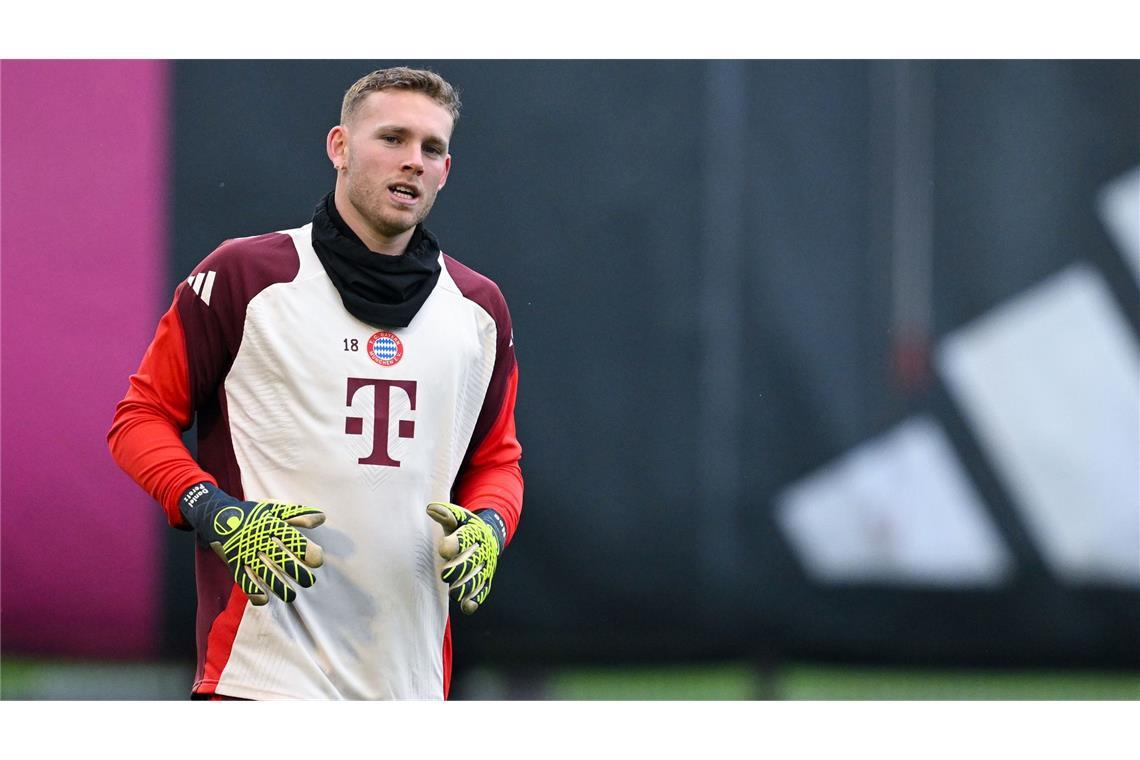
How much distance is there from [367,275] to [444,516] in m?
0.41

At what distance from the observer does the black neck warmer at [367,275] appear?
6.43 ft

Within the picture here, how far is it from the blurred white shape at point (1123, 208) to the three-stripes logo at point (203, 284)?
2334mm

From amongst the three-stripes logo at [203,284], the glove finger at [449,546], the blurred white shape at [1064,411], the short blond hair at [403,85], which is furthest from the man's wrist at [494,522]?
the blurred white shape at [1064,411]

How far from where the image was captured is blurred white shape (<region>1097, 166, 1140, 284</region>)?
3217mm

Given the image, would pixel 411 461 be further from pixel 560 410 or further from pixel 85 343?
pixel 85 343

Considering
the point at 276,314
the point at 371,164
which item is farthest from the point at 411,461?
the point at 371,164

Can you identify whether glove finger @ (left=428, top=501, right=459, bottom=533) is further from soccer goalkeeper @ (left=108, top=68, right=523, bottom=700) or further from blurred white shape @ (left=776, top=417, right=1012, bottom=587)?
blurred white shape @ (left=776, top=417, right=1012, bottom=587)

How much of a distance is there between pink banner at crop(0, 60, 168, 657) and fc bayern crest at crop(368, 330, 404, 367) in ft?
4.04

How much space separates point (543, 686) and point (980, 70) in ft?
6.28

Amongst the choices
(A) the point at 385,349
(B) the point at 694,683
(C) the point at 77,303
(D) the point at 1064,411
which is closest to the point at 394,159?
(A) the point at 385,349

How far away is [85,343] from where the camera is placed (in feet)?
9.82

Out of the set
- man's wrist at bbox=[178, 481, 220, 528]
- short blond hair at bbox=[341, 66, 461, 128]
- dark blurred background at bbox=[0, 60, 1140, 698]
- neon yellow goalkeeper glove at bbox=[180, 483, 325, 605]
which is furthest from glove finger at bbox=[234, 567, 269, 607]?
dark blurred background at bbox=[0, 60, 1140, 698]

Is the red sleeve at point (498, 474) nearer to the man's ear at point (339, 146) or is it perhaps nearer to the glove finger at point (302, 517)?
the glove finger at point (302, 517)

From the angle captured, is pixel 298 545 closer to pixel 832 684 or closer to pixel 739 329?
pixel 739 329
